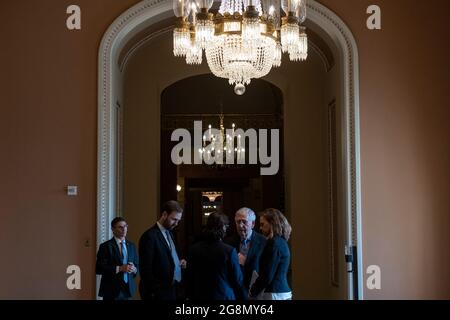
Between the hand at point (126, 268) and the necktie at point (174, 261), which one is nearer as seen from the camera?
the necktie at point (174, 261)

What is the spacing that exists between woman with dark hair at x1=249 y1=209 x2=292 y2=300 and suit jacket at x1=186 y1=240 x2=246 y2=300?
0.89ft

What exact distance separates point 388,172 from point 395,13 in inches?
74.1

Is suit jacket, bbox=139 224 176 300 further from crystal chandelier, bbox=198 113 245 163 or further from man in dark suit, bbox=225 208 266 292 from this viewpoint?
crystal chandelier, bbox=198 113 245 163

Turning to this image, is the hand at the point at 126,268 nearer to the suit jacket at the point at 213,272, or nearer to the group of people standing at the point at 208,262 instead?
the group of people standing at the point at 208,262

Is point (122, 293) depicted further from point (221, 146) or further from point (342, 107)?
point (221, 146)

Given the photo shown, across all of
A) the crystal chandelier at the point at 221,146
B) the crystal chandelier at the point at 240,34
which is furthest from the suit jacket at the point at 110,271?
the crystal chandelier at the point at 221,146

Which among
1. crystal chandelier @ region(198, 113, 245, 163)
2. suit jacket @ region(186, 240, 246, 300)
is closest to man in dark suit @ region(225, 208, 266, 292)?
suit jacket @ region(186, 240, 246, 300)

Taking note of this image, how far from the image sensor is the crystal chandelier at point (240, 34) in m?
6.20

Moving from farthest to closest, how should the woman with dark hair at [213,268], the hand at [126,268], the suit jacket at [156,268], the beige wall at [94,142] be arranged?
the beige wall at [94,142]
the hand at [126,268]
the suit jacket at [156,268]
the woman with dark hair at [213,268]

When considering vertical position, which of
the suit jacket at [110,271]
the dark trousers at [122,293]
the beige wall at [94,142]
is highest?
the beige wall at [94,142]

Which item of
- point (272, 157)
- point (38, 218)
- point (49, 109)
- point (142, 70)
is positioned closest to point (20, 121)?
point (49, 109)

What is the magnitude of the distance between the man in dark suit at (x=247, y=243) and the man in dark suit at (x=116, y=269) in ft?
3.47

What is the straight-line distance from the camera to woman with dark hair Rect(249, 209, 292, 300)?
18.9ft

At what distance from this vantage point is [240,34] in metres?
6.23
